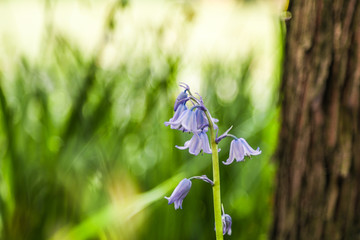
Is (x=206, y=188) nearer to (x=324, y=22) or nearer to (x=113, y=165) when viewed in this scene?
(x=113, y=165)

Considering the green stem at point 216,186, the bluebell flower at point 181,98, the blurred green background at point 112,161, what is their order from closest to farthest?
the green stem at point 216,186 → the bluebell flower at point 181,98 → the blurred green background at point 112,161

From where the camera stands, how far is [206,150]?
871mm

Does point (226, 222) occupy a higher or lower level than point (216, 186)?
lower

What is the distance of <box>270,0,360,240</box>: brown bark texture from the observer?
1719 millimetres

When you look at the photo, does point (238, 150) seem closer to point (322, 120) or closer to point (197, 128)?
point (197, 128)

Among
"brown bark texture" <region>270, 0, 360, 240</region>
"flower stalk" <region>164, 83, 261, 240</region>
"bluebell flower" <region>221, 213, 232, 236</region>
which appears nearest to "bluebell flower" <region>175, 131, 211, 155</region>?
"flower stalk" <region>164, 83, 261, 240</region>

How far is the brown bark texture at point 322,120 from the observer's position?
1.72 m

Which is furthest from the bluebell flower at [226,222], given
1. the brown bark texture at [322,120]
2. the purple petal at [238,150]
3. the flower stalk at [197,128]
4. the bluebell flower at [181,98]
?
the brown bark texture at [322,120]

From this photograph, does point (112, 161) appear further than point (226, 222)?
Yes

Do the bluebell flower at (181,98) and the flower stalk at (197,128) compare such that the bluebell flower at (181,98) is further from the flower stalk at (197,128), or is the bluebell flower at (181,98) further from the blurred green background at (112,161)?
the blurred green background at (112,161)

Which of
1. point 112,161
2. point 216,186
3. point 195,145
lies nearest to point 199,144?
point 195,145

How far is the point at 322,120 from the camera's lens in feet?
5.92

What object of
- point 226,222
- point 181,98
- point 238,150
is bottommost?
point 226,222

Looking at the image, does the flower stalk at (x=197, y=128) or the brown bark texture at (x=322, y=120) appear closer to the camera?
the flower stalk at (x=197, y=128)
